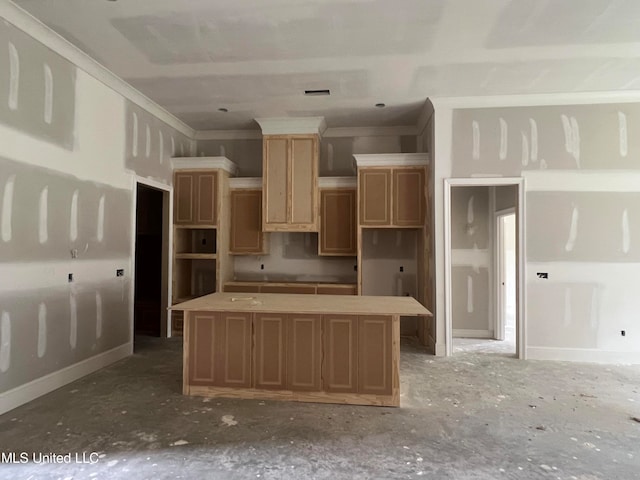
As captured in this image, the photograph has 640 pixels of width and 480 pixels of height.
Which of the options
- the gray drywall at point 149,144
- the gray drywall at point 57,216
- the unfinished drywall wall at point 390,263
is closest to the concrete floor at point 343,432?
the gray drywall at point 57,216

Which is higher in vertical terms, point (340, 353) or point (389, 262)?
point (389, 262)

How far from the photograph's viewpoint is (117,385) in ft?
11.1

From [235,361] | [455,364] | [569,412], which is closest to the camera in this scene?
[569,412]

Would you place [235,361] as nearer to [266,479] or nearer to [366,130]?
[266,479]

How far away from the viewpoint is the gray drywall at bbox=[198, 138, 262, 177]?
19.4 feet

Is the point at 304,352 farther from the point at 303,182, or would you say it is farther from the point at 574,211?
the point at 574,211

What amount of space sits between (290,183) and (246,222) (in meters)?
0.97

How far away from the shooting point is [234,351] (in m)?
3.13

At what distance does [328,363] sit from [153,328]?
3.44 m

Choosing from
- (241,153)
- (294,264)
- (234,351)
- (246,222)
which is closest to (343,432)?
(234,351)

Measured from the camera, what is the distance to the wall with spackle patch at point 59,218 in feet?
9.30

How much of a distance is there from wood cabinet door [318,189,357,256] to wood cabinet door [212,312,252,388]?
7.77 ft

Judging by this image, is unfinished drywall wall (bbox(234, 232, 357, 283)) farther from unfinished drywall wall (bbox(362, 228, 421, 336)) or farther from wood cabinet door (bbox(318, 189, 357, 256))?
wood cabinet door (bbox(318, 189, 357, 256))

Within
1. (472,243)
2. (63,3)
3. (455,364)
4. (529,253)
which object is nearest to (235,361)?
(455,364)
